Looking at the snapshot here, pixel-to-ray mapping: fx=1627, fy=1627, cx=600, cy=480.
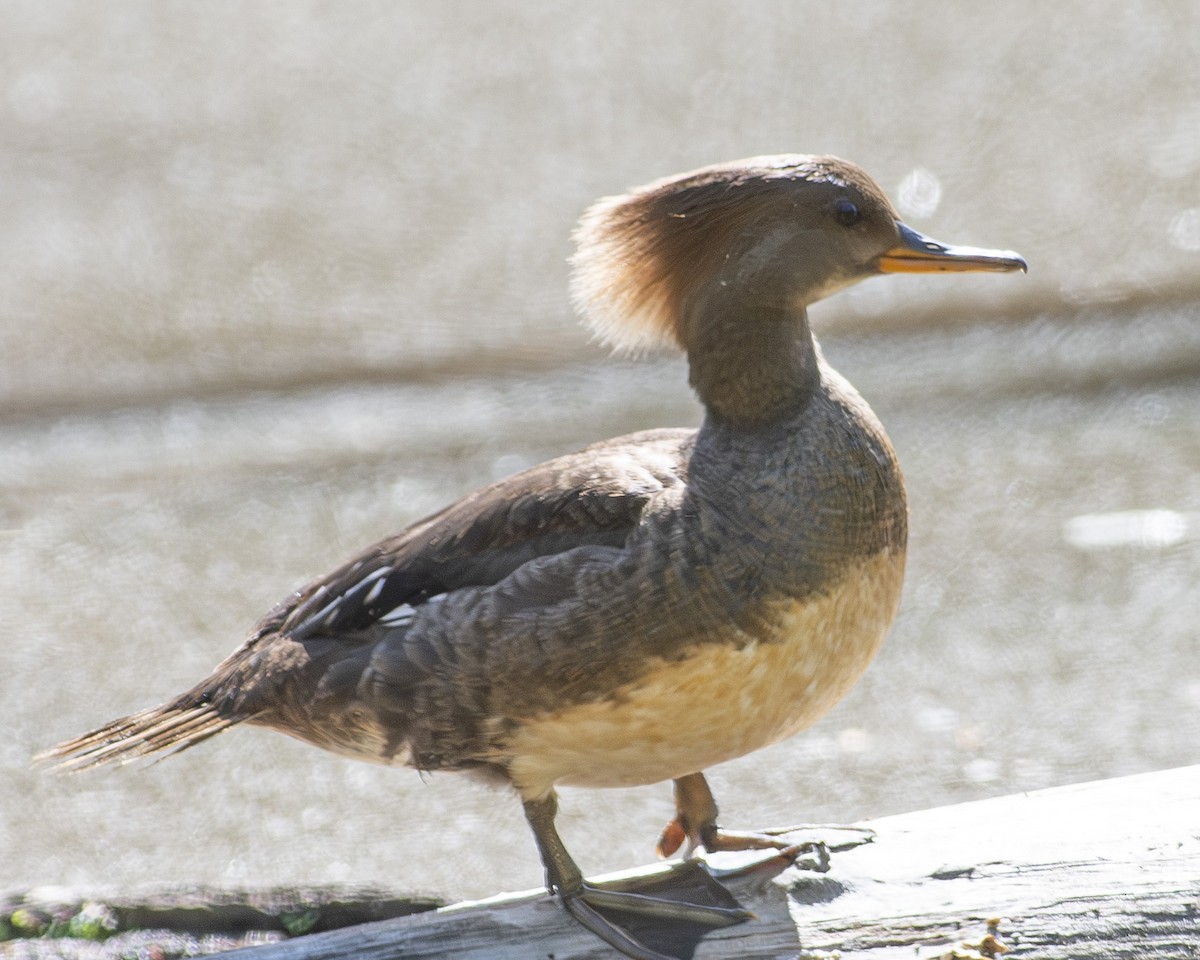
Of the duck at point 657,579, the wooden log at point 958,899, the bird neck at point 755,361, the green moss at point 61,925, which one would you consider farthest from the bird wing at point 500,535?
the green moss at point 61,925

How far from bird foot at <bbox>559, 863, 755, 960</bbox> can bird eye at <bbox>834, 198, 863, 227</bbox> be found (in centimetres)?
100

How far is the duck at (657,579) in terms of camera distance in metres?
2.28

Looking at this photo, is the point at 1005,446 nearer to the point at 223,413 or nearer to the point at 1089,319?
the point at 1089,319

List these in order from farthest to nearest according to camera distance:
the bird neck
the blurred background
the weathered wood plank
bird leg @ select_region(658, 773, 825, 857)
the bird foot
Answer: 1. the blurred background
2. bird leg @ select_region(658, 773, 825, 857)
3. the bird neck
4. the bird foot
5. the weathered wood plank

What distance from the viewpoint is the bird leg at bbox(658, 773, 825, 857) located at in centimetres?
260

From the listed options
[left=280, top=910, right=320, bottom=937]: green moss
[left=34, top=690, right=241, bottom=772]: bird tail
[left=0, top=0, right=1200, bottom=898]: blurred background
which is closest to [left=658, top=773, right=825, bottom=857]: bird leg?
[left=0, top=0, right=1200, bottom=898]: blurred background

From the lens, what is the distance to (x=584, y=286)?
2.57m

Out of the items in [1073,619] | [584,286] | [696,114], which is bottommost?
[1073,619]

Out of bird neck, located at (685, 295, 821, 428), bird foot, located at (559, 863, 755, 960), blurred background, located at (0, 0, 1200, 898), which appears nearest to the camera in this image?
bird foot, located at (559, 863, 755, 960)

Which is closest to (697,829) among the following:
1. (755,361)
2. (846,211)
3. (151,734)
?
(755,361)

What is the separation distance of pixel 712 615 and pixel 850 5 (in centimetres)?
490

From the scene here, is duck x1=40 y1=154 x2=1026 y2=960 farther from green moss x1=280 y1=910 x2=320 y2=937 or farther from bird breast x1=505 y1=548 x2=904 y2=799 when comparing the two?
green moss x1=280 y1=910 x2=320 y2=937

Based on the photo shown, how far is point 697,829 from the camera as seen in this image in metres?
2.65

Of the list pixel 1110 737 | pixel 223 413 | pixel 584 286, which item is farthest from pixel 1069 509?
pixel 223 413
